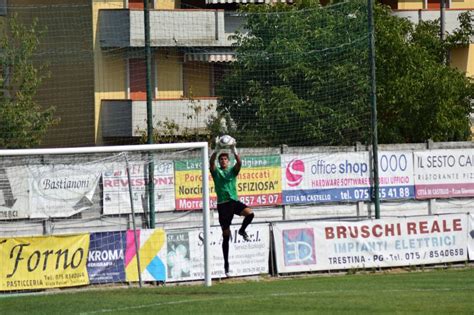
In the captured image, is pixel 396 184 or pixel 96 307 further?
pixel 396 184

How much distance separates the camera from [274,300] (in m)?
17.0

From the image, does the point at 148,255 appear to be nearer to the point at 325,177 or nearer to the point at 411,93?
the point at 325,177

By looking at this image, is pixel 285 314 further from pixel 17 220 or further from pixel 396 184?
pixel 396 184

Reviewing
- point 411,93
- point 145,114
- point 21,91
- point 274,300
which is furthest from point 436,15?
point 274,300

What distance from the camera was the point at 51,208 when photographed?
2539 centimetres

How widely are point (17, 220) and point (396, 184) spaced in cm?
1175

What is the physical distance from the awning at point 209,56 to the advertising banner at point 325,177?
5264 mm

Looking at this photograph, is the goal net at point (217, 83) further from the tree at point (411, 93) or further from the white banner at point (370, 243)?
the tree at point (411, 93)

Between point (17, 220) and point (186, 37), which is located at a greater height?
point (186, 37)

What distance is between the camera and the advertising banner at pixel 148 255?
23547 mm

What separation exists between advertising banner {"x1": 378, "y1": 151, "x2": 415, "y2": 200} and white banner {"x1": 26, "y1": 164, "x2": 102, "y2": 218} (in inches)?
363

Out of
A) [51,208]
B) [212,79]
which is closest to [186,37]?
[212,79]

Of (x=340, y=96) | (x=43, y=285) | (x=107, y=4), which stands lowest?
(x=43, y=285)

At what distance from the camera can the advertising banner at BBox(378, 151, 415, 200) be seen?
3222 centimetres
